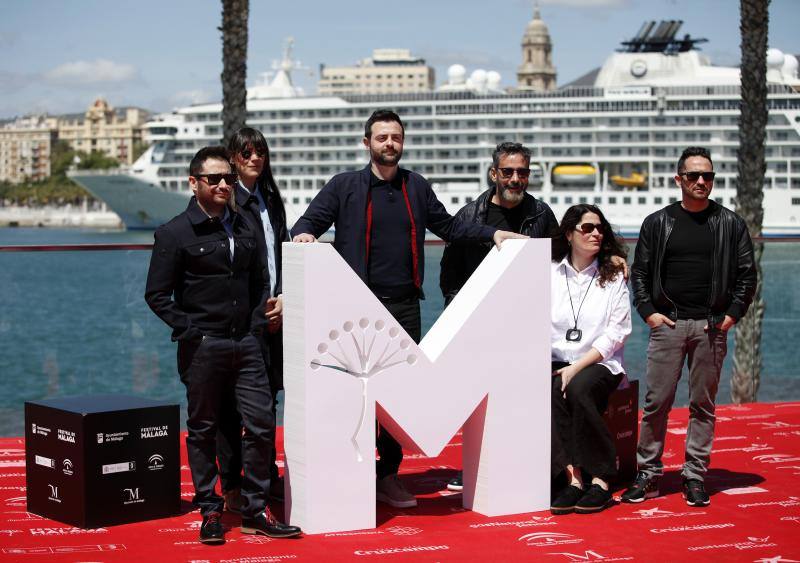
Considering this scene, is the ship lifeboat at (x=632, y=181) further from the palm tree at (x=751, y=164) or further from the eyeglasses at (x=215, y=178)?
the eyeglasses at (x=215, y=178)

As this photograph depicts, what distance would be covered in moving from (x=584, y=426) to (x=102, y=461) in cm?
182

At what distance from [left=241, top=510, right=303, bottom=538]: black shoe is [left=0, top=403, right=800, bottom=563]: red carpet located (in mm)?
34

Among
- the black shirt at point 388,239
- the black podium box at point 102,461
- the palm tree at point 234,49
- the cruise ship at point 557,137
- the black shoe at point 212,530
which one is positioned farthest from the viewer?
the cruise ship at point 557,137

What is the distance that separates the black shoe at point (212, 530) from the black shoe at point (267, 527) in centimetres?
11

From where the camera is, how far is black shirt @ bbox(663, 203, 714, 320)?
438 cm

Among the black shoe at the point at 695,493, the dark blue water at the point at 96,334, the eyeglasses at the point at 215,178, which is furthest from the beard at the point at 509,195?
the dark blue water at the point at 96,334

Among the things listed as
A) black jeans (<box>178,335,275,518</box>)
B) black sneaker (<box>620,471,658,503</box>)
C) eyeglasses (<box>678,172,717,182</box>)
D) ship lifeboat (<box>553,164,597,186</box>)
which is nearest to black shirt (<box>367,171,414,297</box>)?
black jeans (<box>178,335,275,518</box>)

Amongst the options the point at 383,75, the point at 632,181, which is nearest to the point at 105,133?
the point at 383,75

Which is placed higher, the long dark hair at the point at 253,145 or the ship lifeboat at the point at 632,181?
the ship lifeboat at the point at 632,181

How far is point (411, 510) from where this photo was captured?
4316 mm

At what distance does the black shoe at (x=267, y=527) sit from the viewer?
381 cm

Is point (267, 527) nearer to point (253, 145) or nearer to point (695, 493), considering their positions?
point (253, 145)

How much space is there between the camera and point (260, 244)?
4.14 metres

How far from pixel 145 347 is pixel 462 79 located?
53556 mm
